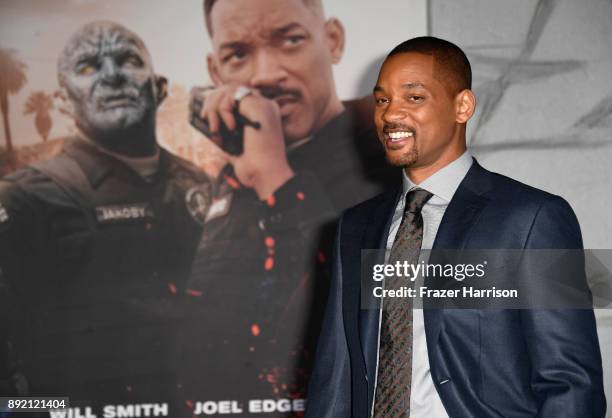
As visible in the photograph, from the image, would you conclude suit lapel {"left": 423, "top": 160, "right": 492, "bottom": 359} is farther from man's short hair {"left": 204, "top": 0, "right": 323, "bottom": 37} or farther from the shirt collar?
man's short hair {"left": 204, "top": 0, "right": 323, "bottom": 37}

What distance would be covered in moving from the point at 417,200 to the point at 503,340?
37 centimetres

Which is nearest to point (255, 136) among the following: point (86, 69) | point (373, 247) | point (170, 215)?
point (170, 215)

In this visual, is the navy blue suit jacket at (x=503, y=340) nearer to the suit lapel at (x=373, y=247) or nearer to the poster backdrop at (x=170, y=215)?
the suit lapel at (x=373, y=247)

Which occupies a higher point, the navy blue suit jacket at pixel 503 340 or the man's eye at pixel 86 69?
the man's eye at pixel 86 69

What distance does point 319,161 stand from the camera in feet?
9.55

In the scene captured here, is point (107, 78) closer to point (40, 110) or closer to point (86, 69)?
point (86, 69)

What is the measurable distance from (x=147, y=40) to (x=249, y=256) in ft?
3.21

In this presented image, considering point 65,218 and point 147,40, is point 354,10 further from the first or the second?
point 65,218

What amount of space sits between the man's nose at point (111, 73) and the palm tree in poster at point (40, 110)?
0.80 ft

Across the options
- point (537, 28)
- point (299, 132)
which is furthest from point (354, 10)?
point (537, 28)

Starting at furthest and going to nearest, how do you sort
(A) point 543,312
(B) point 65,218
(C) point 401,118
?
(B) point 65,218, (C) point 401,118, (A) point 543,312

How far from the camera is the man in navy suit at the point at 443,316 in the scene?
135cm

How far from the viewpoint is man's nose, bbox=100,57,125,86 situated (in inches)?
114

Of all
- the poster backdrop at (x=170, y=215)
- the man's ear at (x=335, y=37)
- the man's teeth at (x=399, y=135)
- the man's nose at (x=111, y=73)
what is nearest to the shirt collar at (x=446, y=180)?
the man's teeth at (x=399, y=135)
